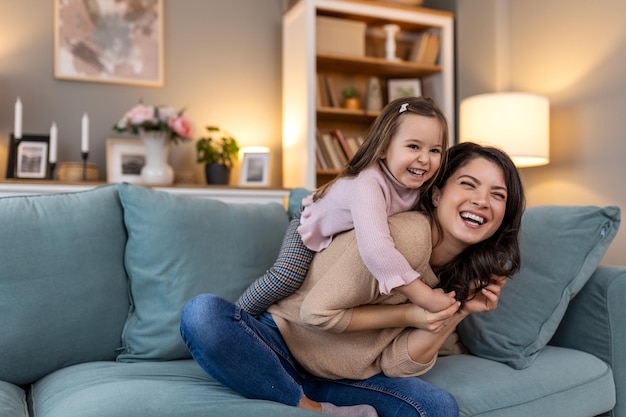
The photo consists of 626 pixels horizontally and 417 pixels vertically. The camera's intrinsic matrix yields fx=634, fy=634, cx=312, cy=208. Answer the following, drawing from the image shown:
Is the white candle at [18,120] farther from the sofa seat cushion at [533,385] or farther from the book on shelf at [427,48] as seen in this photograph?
the sofa seat cushion at [533,385]

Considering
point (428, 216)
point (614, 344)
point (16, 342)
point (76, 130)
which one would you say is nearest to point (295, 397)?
point (428, 216)

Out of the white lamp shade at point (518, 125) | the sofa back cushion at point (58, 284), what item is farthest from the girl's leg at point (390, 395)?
the white lamp shade at point (518, 125)

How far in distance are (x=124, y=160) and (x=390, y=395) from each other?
7.97ft

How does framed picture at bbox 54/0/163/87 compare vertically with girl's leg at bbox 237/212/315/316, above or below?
above

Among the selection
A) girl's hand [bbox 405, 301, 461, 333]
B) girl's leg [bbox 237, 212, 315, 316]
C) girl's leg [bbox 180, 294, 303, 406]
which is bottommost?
girl's leg [bbox 180, 294, 303, 406]

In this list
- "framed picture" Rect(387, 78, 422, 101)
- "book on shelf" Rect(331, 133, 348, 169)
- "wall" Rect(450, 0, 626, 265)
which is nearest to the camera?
"wall" Rect(450, 0, 626, 265)

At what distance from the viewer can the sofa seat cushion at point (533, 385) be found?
1516mm

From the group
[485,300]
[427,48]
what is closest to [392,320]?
[485,300]

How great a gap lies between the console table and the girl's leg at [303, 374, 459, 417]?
59.9 inches

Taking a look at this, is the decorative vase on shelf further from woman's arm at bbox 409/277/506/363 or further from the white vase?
woman's arm at bbox 409/277/506/363

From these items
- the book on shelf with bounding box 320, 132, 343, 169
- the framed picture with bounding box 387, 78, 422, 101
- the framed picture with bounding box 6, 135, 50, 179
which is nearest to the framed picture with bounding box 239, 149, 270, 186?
the book on shelf with bounding box 320, 132, 343, 169

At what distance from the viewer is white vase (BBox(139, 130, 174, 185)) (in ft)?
10.7

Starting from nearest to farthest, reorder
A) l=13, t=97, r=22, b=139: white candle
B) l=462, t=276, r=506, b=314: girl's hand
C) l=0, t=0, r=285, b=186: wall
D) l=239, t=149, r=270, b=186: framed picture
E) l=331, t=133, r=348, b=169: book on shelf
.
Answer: l=462, t=276, r=506, b=314: girl's hand < l=13, t=97, r=22, b=139: white candle < l=0, t=0, r=285, b=186: wall < l=239, t=149, r=270, b=186: framed picture < l=331, t=133, r=348, b=169: book on shelf

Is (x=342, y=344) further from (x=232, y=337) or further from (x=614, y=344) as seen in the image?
(x=614, y=344)
